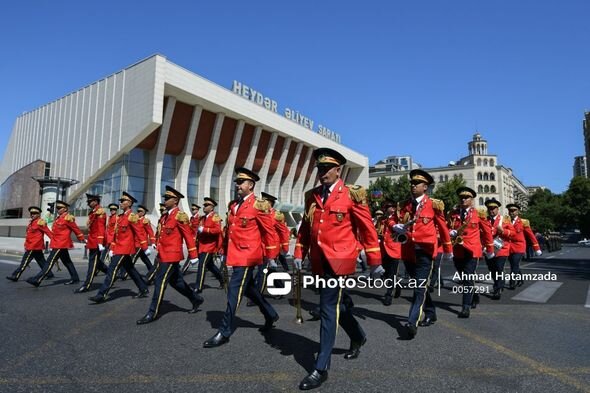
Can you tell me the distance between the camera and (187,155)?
134ft

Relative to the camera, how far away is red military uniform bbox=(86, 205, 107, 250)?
355 inches

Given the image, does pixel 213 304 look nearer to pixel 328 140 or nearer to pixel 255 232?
pixel 255 232

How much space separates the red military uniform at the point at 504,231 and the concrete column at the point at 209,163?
3595 cm

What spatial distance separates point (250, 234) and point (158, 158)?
115 feet

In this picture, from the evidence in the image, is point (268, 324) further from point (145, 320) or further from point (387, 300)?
point (387, 300)

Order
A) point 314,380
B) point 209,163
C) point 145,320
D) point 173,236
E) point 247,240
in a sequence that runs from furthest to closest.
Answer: point 209,163 < point 173,236 < point 145,320 < point 247,240 < point 314,380

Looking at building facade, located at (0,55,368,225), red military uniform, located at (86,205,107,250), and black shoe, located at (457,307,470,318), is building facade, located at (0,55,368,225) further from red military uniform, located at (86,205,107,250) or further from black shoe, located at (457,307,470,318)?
black shoe, located at (457,307,470,318)

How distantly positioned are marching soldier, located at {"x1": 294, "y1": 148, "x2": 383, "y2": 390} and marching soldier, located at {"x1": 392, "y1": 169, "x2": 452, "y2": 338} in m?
1.64

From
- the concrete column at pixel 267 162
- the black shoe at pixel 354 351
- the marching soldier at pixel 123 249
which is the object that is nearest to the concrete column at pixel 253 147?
the concrete column at pixel 267 162

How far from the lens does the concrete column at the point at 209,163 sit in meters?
42.4

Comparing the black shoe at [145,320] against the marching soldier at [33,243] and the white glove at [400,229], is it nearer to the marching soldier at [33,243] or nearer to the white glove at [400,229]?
the white glove at [400,229]

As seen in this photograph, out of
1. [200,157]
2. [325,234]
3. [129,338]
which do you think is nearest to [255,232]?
[325,234]

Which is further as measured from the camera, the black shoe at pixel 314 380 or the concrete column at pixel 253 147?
the concrete column at pixel 253 147

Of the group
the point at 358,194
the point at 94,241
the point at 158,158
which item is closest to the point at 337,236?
the point at 358,194
